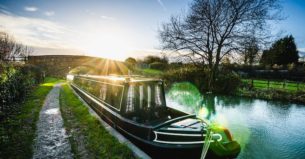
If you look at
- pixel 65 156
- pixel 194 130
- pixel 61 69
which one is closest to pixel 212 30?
pixel 194 130

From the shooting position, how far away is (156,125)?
4285mm

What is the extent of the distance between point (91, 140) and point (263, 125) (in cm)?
756

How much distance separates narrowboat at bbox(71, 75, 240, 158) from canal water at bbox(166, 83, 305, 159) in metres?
1.95

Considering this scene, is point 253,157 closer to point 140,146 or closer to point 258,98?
point 140,146

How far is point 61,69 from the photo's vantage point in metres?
36.6

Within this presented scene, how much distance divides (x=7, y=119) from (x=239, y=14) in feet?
46.8

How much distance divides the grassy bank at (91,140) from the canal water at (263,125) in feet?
11.9

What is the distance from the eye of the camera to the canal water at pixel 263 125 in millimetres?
5781

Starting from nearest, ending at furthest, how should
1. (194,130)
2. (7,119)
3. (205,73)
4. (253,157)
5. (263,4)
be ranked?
1. (194,130)
2. (253,157)
3. (7,119)
4. (263,4)
5. (205,73)

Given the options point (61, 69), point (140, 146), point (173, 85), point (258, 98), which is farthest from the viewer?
point (61, 69)

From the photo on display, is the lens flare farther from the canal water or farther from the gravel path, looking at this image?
the gravel path

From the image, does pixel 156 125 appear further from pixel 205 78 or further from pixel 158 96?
pixel 205 78

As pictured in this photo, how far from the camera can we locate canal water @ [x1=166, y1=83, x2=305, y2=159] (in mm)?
5781

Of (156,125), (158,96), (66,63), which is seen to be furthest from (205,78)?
(66,63)
